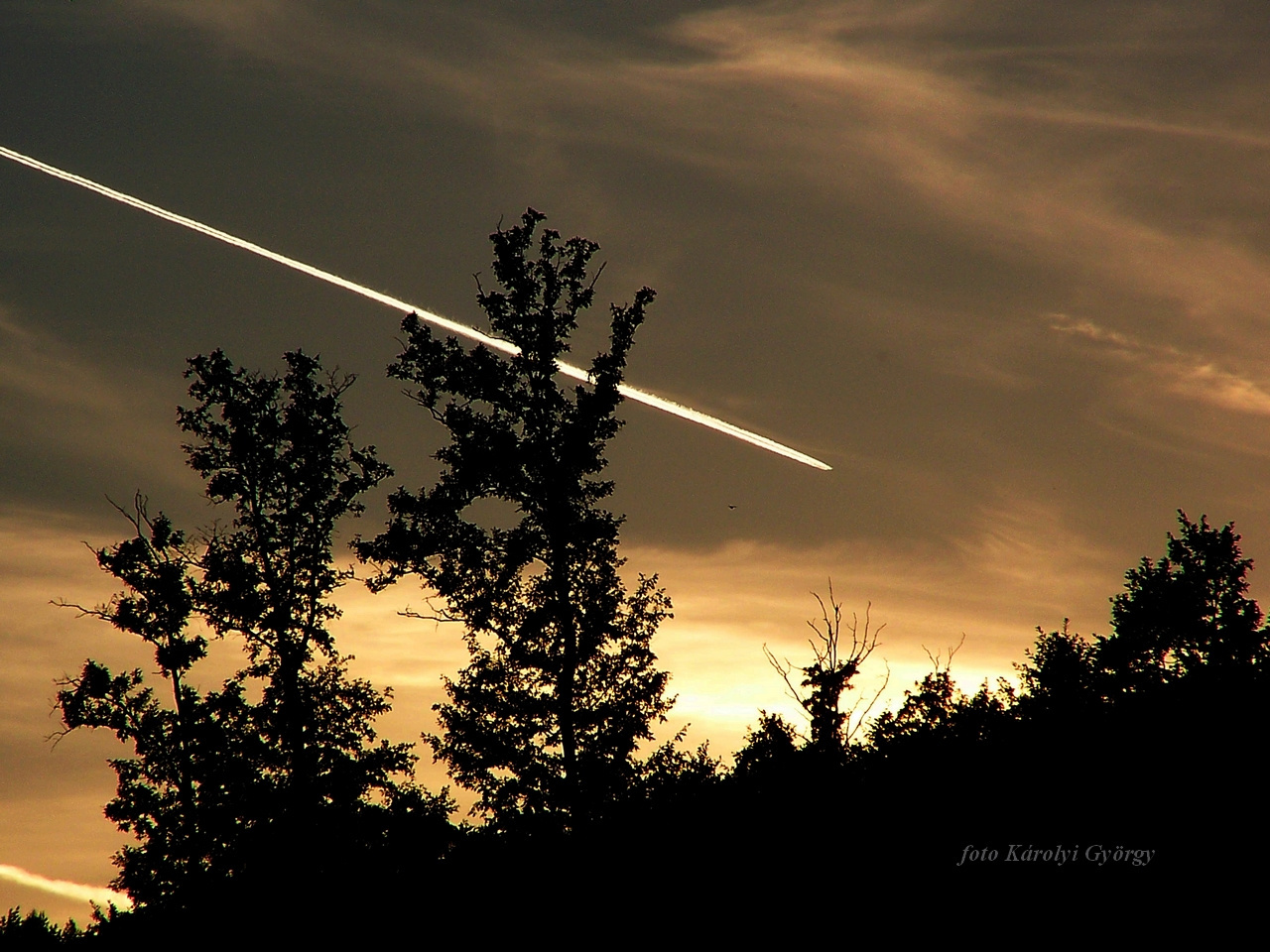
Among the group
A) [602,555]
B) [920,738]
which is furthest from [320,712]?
[920,738]

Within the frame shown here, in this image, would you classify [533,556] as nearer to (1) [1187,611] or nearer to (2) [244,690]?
(2) [244,690]

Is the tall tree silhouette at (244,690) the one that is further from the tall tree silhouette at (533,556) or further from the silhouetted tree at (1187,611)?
the silhouetted tree at (1187,611)

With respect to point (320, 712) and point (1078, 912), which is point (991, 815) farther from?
point (320, 712)

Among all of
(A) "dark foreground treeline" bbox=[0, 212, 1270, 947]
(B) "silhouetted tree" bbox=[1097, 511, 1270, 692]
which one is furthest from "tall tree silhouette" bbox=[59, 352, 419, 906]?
(B) "silhouetted tree" bbox=[1097, 511, 1270, 692]

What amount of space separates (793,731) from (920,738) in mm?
14681

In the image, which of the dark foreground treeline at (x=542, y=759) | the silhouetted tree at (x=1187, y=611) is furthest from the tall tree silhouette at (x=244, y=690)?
the silhouetted tree at (x=1187, y=611)

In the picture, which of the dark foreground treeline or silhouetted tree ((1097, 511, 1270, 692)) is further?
silhouetted tree ((1097, 511, 1270, 692))

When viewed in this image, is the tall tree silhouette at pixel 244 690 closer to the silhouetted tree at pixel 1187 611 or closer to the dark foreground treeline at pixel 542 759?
the dark foreground treeline at pixel 542 759

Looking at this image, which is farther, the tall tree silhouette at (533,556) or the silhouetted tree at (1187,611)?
the silhouetted tree at (1187,611)

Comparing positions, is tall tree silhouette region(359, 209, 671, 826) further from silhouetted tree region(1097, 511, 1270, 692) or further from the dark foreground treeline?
silhouetted tree region(1097, 511, 1270, 692)

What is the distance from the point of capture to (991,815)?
17.3 meters

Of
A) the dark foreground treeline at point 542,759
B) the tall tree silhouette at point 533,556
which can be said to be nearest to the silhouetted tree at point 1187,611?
the dark foreground treeline at point 542,759

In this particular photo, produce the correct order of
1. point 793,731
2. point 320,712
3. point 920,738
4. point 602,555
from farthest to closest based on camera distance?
point 793,731 → point 320,712 → point 602,555 → point 920,738

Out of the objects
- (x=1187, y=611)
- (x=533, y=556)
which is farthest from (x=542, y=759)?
(x=1187, y=611)
